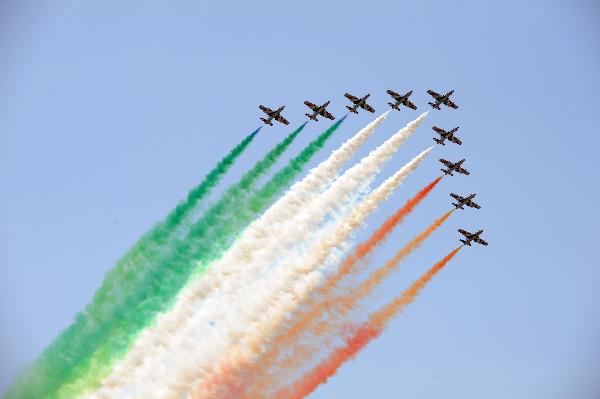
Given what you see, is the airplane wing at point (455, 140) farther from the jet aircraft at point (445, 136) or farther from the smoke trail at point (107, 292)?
the smoke trail at point (107, 292)

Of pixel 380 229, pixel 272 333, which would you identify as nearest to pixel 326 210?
pixel 380 229

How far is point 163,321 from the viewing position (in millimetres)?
88062

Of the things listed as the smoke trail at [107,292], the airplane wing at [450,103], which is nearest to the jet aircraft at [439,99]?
the airplane wing at [450,103]

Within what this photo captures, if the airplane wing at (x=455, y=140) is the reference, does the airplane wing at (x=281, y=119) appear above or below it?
below

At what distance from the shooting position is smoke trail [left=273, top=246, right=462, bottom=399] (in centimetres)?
8575

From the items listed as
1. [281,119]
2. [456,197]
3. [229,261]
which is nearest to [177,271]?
[229,261]

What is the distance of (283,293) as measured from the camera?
8894cm

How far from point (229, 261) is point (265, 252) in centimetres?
253

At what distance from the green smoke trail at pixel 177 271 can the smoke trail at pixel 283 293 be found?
13.6 feet

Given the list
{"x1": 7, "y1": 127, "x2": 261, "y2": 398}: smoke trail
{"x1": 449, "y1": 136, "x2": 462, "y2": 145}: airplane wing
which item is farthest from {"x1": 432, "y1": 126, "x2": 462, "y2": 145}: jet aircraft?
{"x1": 7, "y1": 127, "x2": 261, "y2": 398}: smoke trail

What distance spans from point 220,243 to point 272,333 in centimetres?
732

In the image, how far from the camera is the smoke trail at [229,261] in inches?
3438

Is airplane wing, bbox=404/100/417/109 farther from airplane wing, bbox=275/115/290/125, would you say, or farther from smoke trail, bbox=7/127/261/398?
smoke trail, bbox=7/127/261/398

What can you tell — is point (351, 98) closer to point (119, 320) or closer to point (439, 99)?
point (439, 99)
